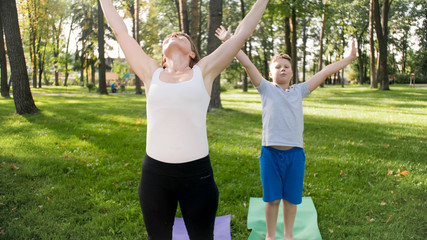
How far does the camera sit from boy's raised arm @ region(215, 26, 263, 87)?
9.57ft

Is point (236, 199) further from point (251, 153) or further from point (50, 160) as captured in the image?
point (50, 160)

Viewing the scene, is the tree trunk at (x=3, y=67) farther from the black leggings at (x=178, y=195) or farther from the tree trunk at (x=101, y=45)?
the black leggings at (x=178, y=195)

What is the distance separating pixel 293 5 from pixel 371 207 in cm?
937

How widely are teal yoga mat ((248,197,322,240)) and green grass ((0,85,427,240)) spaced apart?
0.10 meters

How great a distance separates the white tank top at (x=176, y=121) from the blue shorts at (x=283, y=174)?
1346mm

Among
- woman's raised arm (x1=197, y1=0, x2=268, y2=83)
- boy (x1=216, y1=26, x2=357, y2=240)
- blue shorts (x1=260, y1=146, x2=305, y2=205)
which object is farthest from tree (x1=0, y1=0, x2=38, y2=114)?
woman's raised arm (x1=197, y1=0, x2=268, y2=83)

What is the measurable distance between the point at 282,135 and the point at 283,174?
1.35ft

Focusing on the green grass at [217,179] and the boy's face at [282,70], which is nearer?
the boy's face at [282,70]

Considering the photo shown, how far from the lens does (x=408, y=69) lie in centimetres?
5950

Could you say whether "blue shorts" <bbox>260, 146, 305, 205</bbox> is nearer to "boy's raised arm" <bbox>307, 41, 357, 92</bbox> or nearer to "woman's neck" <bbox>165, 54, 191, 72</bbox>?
"boy's raised arm" <bbox>307, 41, 357, 92</bbox>

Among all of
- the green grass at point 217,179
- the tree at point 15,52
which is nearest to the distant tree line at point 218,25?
the tree at point 15,52

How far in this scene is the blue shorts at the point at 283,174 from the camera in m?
3.21

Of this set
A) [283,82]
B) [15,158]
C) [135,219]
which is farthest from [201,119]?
[15,158]

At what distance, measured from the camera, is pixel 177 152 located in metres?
2.04
